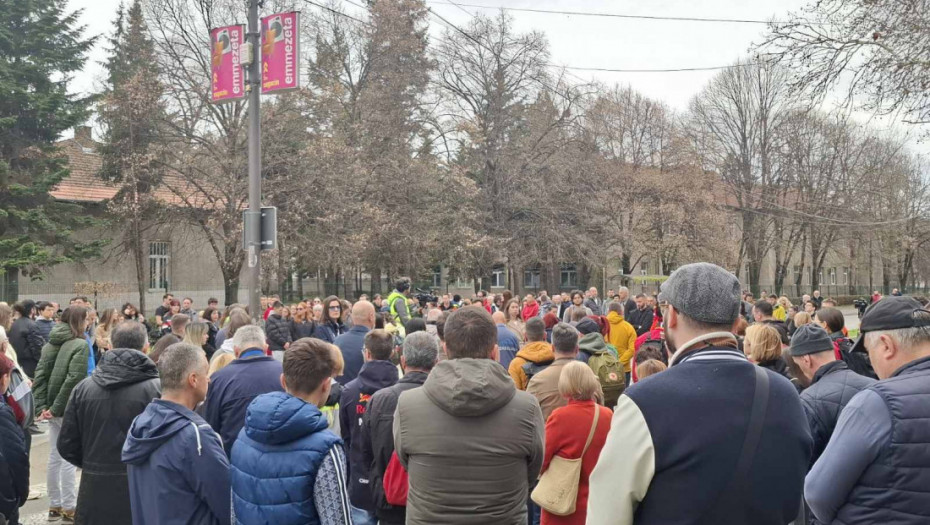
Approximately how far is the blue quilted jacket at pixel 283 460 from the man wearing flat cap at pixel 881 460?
2.00m

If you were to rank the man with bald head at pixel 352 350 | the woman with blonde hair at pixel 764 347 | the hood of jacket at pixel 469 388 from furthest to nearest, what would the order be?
the man with bald head at pixel 352 350, the woman with blonde hair at pixel 764 347, the hood of jacket at pixel 469 388

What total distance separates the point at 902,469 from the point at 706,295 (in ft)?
3.25

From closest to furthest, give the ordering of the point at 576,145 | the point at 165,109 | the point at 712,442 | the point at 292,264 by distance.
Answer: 1. the point at 712,442
2. the point at 165,109
3. the point at 292,264
4. the point at 576,145

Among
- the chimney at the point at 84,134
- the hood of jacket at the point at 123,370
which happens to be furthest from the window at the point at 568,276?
the hood of jacket at the point at 123,370

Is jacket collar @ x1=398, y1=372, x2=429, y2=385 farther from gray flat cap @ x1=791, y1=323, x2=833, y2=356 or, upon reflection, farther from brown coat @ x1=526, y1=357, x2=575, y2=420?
gray flat cap @ x1=791, y1=323, x2=833, y2=356

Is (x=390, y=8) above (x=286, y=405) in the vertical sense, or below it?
above

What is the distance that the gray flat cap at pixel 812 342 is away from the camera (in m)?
4.49

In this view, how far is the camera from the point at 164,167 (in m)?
27.6

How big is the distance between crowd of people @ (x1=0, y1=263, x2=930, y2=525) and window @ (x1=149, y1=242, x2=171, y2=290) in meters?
31.8

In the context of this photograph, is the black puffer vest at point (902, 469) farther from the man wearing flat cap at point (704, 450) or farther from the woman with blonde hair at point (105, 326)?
the woman with blonde hair at point (105, 326)

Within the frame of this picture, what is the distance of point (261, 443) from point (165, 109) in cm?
2689

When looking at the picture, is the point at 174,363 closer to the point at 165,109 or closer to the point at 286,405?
the point at 286,405

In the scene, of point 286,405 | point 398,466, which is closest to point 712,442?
point 286,405

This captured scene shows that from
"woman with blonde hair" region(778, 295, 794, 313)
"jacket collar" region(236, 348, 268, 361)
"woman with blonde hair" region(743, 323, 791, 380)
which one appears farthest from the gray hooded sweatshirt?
"woman with blonde hair" region(778, 295, 794, 313)
